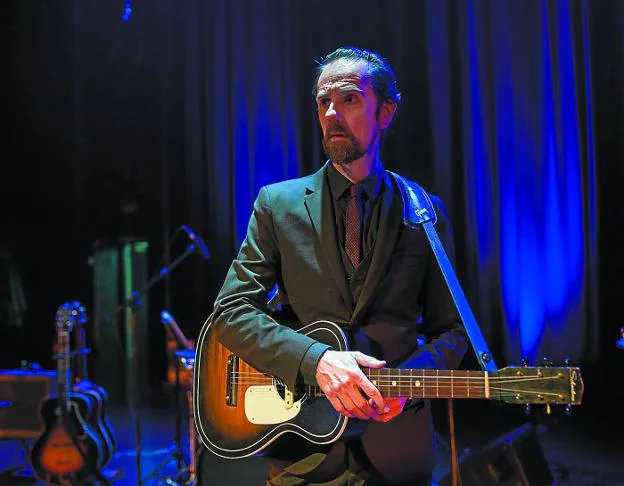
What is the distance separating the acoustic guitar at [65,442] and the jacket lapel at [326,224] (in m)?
3.47

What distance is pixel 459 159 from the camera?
4.90 m

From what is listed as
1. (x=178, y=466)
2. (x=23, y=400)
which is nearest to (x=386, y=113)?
(x=178, y=466)

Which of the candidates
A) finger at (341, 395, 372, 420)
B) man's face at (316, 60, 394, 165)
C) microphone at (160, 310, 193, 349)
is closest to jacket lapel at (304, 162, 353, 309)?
man's face at (316, 60, 394, 165)

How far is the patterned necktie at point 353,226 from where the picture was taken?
7.08 feet

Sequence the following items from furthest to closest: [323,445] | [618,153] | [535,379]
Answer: [618,153], [323,445], [535,379]

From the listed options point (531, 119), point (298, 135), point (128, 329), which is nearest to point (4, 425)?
point (128, 329)

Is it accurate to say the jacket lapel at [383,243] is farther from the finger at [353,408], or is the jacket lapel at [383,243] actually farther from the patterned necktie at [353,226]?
the finger at [353,408]

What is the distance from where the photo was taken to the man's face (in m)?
2.19

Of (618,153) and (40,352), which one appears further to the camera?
(40,352)

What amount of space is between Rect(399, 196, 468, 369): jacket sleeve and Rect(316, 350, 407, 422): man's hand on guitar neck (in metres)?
0.17

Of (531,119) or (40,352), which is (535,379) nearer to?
(531,119)

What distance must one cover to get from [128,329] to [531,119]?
3.70 m

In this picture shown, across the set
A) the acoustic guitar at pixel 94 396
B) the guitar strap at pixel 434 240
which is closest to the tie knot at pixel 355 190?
the guitar strap at pixel 434 240

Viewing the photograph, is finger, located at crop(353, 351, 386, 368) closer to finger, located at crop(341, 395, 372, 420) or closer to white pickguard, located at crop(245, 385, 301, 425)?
finger, located at crop(341, 395, 372, 420)
